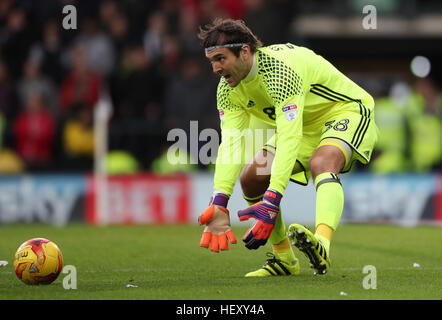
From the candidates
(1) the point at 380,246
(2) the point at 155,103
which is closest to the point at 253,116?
(1) the point at 380,246

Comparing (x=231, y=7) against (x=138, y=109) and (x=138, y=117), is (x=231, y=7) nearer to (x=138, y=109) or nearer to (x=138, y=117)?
(x=138, y=109)

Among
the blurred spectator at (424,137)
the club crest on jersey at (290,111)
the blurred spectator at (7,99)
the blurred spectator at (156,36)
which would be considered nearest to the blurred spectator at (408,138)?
the blurred spectator at (424,137)

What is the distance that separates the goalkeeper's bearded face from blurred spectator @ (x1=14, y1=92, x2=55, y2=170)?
8.58 meters

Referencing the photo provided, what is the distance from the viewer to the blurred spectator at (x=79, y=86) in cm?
1466

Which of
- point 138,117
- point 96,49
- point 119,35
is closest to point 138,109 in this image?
point 138,117

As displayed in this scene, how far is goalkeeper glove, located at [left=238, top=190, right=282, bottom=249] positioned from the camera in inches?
224

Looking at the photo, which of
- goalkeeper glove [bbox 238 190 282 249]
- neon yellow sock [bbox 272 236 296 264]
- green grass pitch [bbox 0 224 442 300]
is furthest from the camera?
neon yellow sock [bbox 272 236 296 264]

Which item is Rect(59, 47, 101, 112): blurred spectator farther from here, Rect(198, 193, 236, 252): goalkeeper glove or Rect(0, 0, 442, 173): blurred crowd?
Rect(198, 193, 236, 252): goalkeeper glove

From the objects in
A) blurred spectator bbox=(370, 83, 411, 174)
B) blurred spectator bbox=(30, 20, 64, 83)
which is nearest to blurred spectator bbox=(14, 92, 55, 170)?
blurred spectator bbox=(30, 20, 64, 83)

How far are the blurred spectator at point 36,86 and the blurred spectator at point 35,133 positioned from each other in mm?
355

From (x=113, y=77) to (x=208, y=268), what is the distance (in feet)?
27.1

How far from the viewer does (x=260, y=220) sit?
572cm

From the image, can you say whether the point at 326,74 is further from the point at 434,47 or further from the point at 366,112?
the point at 434,47

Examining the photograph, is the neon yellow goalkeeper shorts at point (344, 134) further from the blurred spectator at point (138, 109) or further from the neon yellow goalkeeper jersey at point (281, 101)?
the blurred spectator at point (138, 109)
